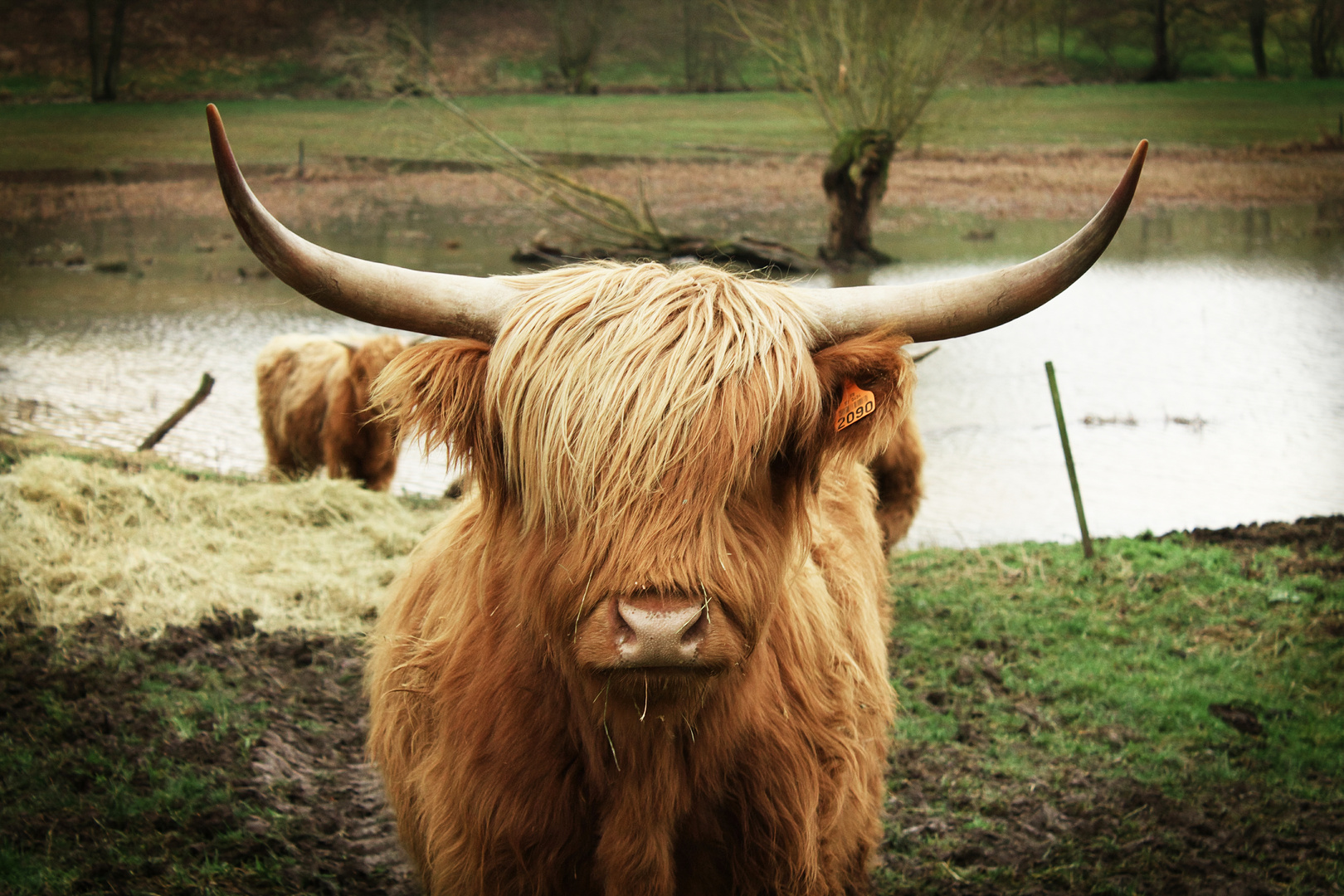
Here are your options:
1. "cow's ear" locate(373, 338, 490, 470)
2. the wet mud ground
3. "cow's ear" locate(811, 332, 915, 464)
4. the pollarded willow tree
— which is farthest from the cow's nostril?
the pollarded willow tree

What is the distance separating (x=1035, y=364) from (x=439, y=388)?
739 centimetres

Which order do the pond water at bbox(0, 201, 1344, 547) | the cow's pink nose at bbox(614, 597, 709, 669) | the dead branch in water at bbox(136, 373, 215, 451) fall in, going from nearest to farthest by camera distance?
the cow's pink nose at bbox(614, 597, 709, 669), the pond water at bbox(0, 201, 1344, 547), the dead branch in water at bbox(136, 373, 215, 451)

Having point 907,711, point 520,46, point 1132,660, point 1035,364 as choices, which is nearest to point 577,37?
point 520,46

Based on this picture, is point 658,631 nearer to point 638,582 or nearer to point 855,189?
point 638,582

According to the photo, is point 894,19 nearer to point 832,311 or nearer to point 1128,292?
point 1128,292

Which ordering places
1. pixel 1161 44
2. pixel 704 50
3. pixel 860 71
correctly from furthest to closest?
pixel 860 71, pixel 704 50, pixel 1161 44

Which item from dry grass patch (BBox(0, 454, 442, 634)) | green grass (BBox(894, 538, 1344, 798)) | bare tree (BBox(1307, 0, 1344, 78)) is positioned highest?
bare tree (BBox(1307, 0, 1344, 78))

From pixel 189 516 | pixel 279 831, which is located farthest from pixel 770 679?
pixel 189 516

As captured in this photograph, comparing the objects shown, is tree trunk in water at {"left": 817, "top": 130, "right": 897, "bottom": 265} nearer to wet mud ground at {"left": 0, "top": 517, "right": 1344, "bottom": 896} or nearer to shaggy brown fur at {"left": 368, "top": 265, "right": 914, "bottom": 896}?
wet mud ground at {"left": 0, "top": 517, "right": 1344, "bottom": 896}

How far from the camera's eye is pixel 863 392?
1727 millimetres

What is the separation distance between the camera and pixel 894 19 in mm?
10172

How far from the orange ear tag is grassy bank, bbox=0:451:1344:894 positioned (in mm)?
1957

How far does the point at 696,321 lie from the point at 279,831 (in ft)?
7.65

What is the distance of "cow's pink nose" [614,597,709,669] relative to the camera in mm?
1415
